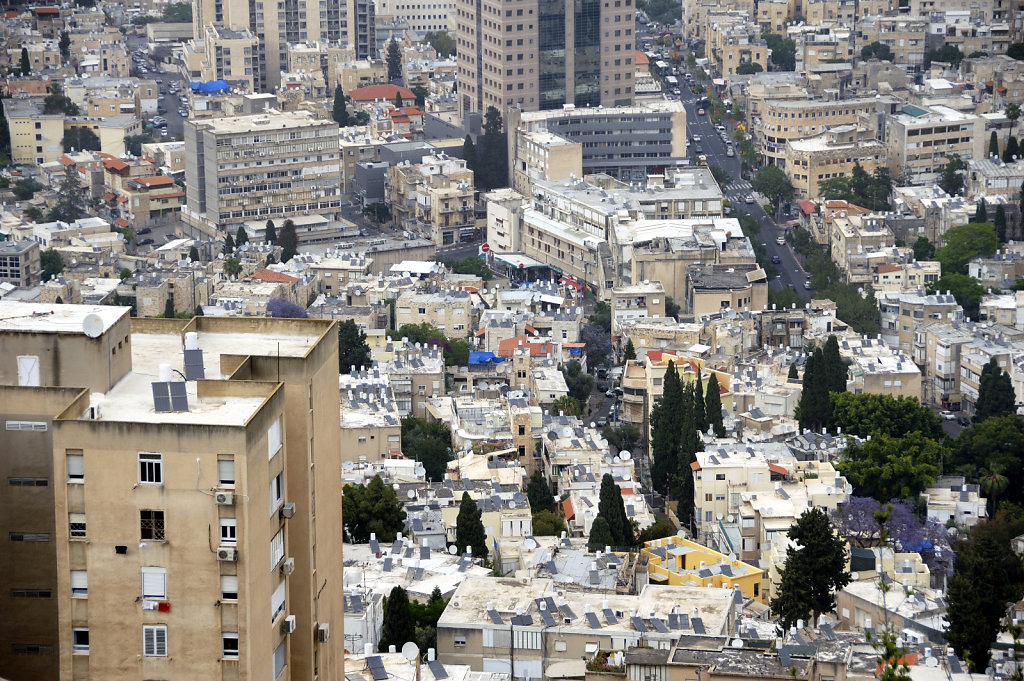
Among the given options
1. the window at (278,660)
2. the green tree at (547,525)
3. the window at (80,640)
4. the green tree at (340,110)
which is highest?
the window at (80,640)

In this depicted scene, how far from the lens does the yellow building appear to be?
62.2m

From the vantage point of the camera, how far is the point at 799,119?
130m

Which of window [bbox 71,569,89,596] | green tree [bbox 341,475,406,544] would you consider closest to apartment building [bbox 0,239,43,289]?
green tree [bbox 341,475,406,544]

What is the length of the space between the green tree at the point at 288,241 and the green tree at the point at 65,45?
154ft

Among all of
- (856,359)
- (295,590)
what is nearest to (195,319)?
(295,590)

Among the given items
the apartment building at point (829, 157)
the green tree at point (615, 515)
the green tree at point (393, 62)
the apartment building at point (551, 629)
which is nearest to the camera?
the apartment building at point (551, 629)

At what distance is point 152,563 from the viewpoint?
3100cm

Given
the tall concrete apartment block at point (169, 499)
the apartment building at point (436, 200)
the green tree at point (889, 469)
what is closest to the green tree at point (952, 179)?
the apartment building at point (436, 200)

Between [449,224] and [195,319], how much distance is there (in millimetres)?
82630

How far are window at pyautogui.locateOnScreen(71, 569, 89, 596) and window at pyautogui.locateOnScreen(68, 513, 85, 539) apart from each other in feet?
1.74

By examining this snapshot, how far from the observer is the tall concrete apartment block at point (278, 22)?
154m

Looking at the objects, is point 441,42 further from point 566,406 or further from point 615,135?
point 566,406

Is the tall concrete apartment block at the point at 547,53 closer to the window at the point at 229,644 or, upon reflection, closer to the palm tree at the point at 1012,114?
the palm tree at the point at 1012,114

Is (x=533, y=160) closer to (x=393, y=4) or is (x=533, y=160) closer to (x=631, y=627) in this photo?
(x=393, y=4)
